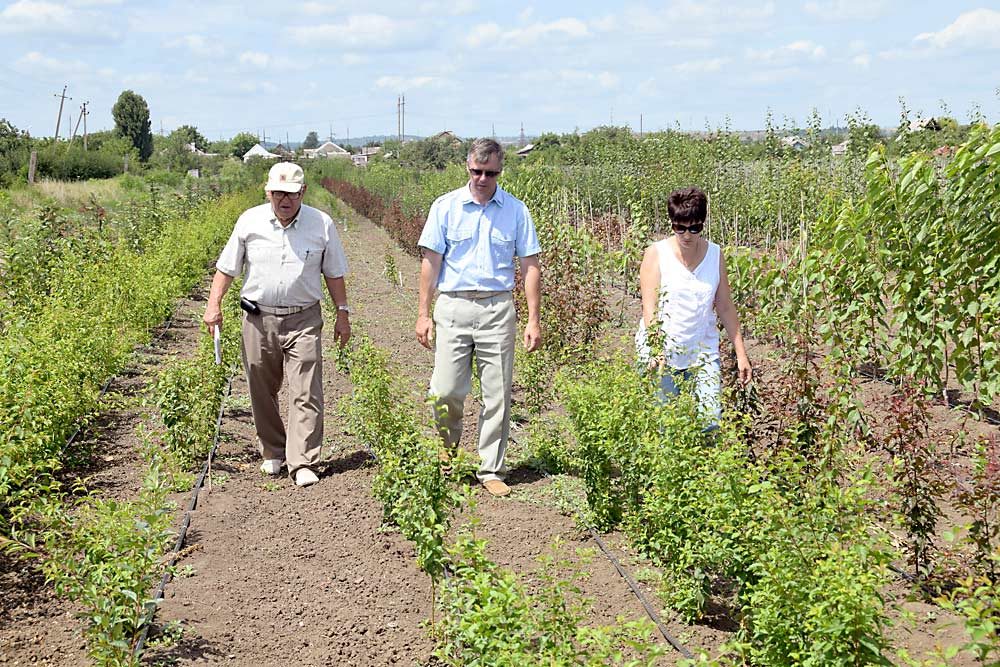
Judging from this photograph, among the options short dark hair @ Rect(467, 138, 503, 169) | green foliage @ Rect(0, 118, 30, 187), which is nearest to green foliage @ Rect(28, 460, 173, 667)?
short dark hair @ Rect(467, 138, 503, 169)

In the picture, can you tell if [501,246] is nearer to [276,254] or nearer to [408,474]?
[276,254]

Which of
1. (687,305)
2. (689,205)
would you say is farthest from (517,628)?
(689,205)

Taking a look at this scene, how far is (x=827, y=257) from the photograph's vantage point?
6250mm

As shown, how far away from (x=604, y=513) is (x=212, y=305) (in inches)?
99.7

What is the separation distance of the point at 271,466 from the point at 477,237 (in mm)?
2045

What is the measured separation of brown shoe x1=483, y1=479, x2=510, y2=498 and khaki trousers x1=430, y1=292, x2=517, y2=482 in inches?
3.9

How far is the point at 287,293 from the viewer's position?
5.86 metres

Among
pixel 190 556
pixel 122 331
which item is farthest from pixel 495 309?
pixel 122 331

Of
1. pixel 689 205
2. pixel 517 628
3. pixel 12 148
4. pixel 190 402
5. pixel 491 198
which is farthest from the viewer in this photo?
pixel 12 148

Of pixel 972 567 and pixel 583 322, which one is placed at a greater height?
pixel 583 322

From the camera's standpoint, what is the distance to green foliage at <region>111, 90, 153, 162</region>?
249ft

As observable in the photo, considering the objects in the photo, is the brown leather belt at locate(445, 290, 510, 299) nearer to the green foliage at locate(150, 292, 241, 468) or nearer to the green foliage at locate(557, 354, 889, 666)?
the green foliage at locate(557, 354, 889, 666)

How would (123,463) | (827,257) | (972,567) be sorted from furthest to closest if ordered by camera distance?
(123,463)
(827,257)
(972,567)

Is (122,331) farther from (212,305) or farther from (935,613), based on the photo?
(935,613)
